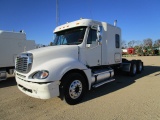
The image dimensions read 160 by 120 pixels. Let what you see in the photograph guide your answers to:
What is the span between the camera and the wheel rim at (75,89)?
541cm

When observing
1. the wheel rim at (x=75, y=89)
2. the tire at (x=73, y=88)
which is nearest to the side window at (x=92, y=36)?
the tire at (x=73, y=88)

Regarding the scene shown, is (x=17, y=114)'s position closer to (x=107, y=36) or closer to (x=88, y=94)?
(x=88, y=94)

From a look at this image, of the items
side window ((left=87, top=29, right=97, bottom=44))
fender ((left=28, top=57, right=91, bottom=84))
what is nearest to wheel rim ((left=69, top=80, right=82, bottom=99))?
fender ((left=28, top=57, right=91, bottom=84))

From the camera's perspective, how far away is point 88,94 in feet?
21.8

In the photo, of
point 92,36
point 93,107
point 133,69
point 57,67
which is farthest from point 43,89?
point 133,69

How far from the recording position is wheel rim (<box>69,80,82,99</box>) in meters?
5.41

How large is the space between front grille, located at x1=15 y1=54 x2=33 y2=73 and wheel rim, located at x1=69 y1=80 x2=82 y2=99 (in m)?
1.50

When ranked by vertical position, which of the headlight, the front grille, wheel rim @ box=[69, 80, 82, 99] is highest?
the front grille

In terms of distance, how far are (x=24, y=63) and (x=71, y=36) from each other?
232 centimetres

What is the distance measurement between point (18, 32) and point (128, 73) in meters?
7.55

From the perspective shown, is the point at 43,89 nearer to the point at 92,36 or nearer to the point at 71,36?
the point at 71,36

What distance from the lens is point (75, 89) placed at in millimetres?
5551

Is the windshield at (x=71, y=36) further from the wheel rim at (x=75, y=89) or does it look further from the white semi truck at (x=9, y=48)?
the white semi truck at (x=9, y=48)

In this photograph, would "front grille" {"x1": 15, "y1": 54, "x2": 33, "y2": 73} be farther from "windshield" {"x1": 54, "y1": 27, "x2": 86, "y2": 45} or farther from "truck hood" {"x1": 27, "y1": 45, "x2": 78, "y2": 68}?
"windshield" {"x1": 54, "y1": 27, "x2": 86, "y2": 45}
